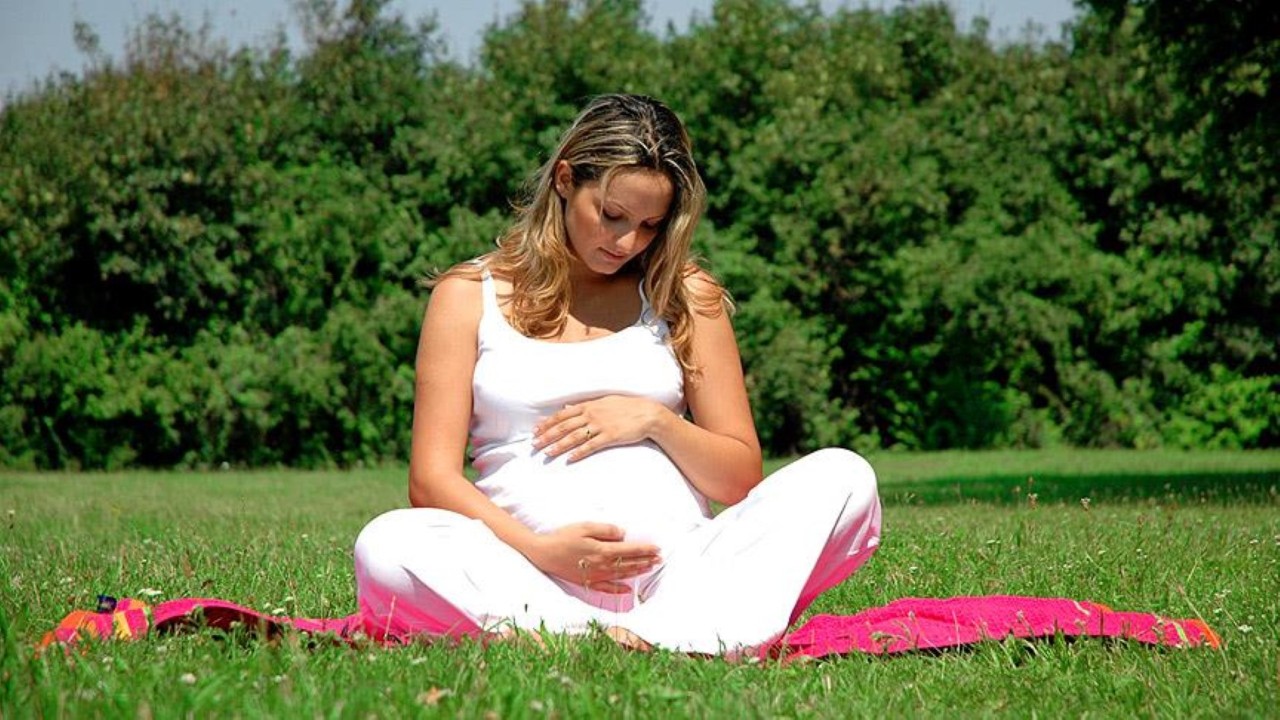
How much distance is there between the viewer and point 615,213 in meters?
4.73

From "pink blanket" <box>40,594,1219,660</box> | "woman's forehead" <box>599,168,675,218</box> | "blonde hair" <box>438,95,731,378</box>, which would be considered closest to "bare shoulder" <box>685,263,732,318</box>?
"blonde hair" <box>438,95,731,378</box>

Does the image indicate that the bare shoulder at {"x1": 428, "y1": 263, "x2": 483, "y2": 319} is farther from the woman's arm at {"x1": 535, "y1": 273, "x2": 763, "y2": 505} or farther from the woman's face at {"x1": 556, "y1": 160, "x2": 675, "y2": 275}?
the woman's arm at {"x1": 535, "y1": 273, "x2": 763, "y2": 505}

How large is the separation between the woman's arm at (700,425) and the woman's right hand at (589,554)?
1.03 feet

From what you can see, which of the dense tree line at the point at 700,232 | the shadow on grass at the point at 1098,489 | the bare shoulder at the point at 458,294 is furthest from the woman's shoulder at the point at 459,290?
the dense tree line at the point at 700,232

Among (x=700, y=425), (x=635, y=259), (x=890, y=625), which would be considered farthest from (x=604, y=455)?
(x=890, y=625)

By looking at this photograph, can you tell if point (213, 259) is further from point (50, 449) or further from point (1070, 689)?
point (1070, 689)

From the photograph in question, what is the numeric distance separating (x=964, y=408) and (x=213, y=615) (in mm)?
20465

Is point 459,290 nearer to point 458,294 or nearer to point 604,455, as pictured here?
point 458,294

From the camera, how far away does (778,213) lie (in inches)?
896

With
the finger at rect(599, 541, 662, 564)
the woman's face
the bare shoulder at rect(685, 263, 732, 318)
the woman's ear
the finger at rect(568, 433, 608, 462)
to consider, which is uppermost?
the woman's ear

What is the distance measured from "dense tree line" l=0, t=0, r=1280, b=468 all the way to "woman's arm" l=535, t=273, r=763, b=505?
13418 millimetres

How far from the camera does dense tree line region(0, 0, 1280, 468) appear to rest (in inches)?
771

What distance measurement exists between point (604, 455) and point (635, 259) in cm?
79

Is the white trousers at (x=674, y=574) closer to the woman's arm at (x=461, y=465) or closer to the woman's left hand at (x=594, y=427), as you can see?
the woman's arm at (x=461, y=465)
